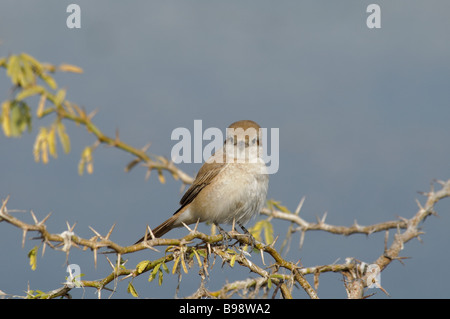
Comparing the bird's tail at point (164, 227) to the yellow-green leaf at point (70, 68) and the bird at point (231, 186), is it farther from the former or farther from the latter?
the yellow-green leaf at point (70, 68)

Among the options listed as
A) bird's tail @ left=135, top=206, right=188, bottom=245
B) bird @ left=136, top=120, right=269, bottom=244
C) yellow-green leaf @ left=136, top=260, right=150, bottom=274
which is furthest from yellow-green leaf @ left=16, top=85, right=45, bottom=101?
bird's tail @ left=135, top=206, right=188, bottom=245

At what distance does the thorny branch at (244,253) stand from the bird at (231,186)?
0.64 meters

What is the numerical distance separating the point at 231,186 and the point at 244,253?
186cm

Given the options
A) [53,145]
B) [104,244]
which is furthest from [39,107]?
[104,244]

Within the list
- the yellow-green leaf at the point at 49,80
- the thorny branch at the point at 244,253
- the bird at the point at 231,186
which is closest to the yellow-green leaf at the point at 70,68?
the yellow-green leaf at the point at 49,80

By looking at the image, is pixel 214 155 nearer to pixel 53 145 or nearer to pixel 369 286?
pixel 369 286

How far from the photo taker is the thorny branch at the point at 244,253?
3.62 metres

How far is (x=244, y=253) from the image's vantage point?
509cm

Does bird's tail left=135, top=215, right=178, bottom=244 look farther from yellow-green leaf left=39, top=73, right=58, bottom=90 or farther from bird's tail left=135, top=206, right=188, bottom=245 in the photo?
yellow-green leaf left=39, top=73, right=58, bottom=90

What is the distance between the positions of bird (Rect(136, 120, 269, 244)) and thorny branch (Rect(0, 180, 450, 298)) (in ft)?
2.10

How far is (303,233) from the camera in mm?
6602

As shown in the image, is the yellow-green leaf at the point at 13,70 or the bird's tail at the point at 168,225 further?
the bird's tail at the point at 168,225

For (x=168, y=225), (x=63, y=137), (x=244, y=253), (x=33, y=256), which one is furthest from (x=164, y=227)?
(x=63, y=137)

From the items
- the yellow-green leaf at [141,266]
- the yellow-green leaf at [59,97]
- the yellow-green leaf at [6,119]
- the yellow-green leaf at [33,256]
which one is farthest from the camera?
the yellow-green leaf at [141,266]
